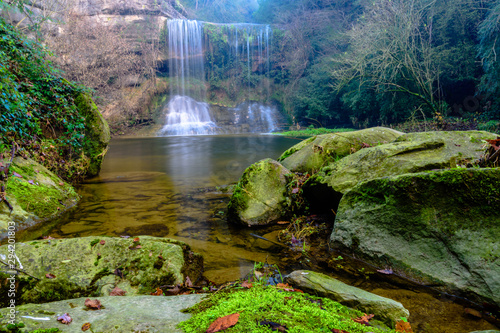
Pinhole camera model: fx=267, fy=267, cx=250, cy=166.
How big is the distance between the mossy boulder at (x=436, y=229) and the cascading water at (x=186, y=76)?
2666 cm

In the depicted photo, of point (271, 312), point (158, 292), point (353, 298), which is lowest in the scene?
point (158, 292)

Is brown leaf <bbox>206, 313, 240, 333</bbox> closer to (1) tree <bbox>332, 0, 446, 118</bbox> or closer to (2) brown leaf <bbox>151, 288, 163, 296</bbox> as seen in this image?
(2) brown leaf <bbox>151, 288, 163, 296</bbox>

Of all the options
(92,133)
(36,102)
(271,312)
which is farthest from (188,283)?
(92,133)

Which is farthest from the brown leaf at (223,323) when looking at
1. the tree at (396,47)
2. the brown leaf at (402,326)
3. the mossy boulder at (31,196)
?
the tree at (396,47)

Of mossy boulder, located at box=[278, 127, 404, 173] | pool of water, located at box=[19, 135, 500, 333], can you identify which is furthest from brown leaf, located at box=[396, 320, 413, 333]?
mossy boulder, located at box=[278, 127, 404, 173]

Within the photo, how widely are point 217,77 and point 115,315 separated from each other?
3542 cm

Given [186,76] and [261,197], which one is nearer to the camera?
[261,197]

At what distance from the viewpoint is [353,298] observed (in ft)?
5.84

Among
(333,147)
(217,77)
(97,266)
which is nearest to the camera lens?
(97,266)

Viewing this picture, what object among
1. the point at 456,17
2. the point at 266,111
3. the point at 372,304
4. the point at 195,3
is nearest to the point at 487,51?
the point at 456,17

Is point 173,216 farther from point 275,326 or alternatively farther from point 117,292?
point 275,326

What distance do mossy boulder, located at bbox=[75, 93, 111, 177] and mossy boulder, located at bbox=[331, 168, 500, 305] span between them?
7.01m

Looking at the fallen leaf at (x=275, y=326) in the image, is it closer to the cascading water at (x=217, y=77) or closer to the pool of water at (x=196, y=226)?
the pool of water at (x=196, y=226)

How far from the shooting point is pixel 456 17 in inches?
688
